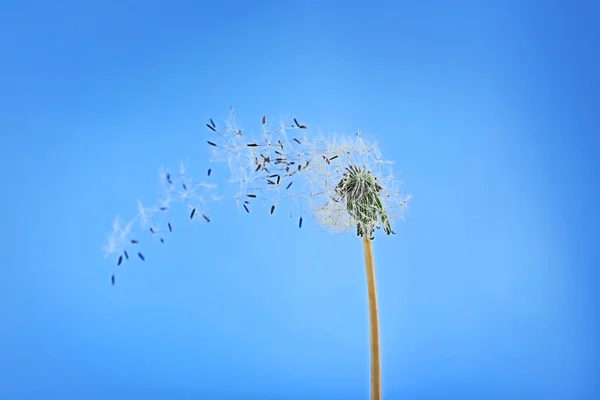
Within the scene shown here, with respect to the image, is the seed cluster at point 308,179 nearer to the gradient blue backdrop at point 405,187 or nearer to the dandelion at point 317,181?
the dandelion at point 317,181

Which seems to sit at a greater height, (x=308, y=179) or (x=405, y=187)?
(x=405, y=187)

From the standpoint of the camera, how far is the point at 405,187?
4.60 ft

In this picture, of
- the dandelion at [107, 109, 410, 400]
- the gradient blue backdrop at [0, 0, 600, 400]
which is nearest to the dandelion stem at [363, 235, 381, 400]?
the dandelion at [107, 109, 410, 400]

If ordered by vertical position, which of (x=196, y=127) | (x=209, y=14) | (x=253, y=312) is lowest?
(x=253, y=312)

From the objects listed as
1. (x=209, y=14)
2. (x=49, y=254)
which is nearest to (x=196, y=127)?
(x=209, y=14)

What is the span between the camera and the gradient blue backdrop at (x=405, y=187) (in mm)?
1368

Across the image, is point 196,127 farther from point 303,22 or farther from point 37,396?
point 37,396

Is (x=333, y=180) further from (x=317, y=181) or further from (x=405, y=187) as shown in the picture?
(x=405, y=187)

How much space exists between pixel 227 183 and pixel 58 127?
612 mm

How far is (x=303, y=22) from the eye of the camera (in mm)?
1443

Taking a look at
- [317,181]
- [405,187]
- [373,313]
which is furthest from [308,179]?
[405,187]

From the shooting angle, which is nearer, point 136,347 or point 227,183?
point 227,183

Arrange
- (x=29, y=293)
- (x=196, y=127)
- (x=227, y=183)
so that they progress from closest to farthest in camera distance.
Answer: (x=227, y=183) → (x=29, y=293) → (x=196, y=127)

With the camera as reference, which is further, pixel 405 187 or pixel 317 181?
pixel 405 187
